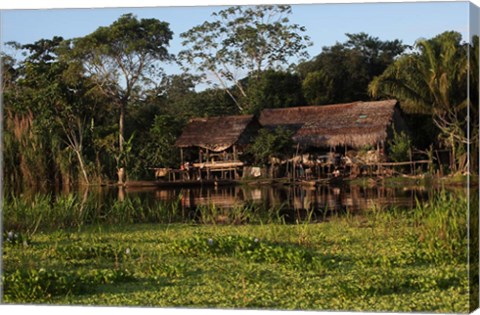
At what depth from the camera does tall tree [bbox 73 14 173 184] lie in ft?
23.7

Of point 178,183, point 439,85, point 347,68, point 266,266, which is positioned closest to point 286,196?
point 178,183

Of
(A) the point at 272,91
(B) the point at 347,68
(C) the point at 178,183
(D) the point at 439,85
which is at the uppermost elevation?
(B) the point at 347,68

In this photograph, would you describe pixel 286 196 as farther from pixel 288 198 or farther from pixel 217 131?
pixel 217 131

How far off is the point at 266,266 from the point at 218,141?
2.07 metres

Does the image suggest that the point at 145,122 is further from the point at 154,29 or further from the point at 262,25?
the point at 262,25

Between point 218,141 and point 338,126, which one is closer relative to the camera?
point 338,126

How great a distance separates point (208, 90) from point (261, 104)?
20.7 inches

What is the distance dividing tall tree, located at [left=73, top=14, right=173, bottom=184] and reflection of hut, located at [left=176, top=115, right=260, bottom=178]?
0.62 m

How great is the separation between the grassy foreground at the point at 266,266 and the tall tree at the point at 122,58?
3.26ft

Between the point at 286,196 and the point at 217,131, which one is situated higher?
the point at 217,131

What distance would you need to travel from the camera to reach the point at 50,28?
6930mm

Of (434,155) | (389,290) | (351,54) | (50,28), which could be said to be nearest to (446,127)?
(434,155)

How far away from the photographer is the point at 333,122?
8203 millimetres

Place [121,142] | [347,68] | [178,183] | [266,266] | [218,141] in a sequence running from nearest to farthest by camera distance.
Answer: [266,266] → [121,142] → [347,68] → [178,183] → [218,141]
